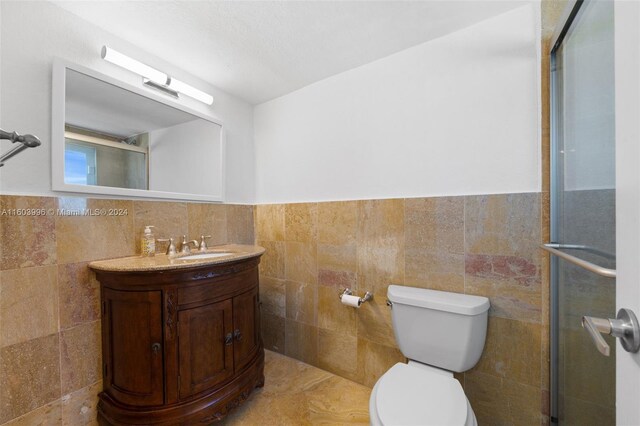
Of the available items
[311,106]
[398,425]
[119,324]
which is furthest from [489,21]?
[119,324]

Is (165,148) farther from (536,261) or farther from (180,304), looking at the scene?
(536,261)

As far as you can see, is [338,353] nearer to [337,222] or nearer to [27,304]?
[337,222]

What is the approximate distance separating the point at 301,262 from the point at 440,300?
1.00 metres

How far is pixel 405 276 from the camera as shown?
4.92 ft

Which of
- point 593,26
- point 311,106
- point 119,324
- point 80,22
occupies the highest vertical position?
point 80,22

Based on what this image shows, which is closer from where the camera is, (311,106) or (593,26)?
(593,26)

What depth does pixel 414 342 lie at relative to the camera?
1292 millimetres

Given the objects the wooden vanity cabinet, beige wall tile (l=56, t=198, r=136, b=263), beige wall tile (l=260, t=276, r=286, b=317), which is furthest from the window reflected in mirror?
beige wall tile (l=260, t=276, r=286, b=317)

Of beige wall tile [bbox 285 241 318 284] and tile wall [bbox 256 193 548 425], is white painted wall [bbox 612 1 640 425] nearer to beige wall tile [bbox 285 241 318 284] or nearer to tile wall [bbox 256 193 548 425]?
tile wall [bbox 256 193 548 425]

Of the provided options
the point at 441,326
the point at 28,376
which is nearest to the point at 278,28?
the point at 441,326

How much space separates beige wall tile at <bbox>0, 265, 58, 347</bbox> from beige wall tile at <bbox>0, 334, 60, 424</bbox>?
43mm

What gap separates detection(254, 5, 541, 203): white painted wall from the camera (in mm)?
1239

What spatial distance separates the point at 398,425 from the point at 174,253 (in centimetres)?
143

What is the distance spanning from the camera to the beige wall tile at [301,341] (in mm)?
1881
